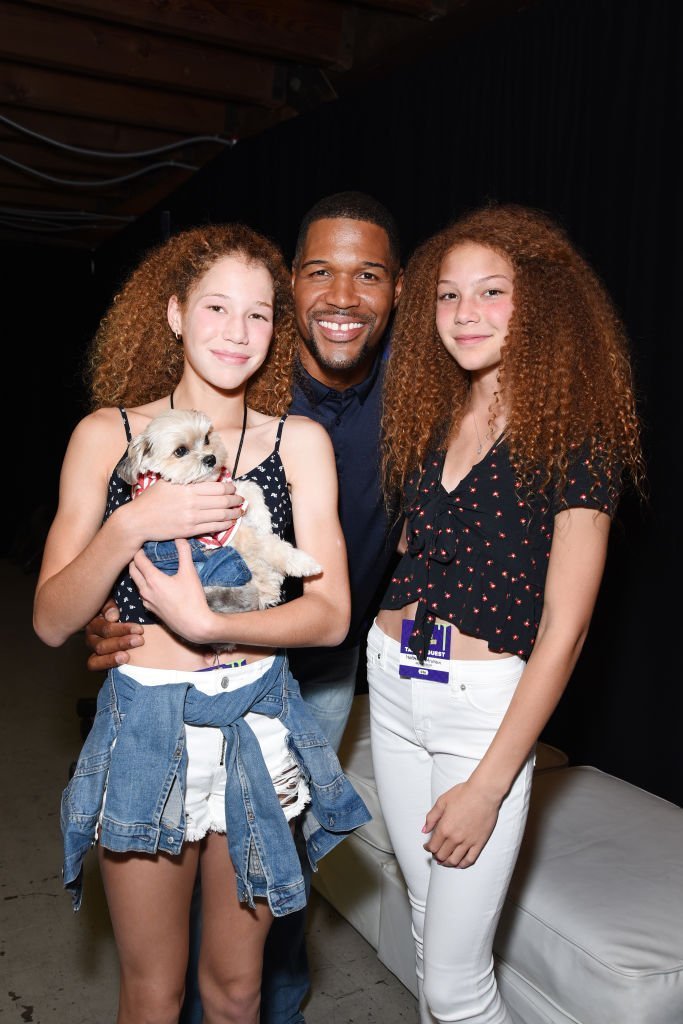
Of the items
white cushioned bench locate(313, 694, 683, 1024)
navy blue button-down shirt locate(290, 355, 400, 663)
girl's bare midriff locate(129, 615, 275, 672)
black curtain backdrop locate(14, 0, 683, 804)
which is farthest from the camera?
black curtain backdrop locate(14, 0, 683, 804)

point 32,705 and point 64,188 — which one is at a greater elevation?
point 64,188

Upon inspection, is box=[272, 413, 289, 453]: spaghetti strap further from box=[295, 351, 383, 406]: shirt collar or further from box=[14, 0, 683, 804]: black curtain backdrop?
box=[14, 0, 683, 804]: black curtain backdrop

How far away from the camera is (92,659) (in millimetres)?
1738

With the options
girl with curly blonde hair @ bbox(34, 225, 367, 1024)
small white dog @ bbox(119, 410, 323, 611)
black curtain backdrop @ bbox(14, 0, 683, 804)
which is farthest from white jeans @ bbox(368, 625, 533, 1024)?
black curtain backdrop @ bbox(14, 0, 683, 804)

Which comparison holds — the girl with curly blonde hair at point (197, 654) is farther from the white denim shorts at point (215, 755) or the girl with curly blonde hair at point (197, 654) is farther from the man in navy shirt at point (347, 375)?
the man in navy shirt at point (347, 375)

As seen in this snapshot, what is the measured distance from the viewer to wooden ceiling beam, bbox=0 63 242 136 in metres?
5.04

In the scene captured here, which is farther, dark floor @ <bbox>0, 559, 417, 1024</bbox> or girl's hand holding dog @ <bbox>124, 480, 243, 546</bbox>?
dark floor @ <bbox>0, 559, 417, 1024</bbox>

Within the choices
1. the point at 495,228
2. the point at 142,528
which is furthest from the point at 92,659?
the point at 495,228

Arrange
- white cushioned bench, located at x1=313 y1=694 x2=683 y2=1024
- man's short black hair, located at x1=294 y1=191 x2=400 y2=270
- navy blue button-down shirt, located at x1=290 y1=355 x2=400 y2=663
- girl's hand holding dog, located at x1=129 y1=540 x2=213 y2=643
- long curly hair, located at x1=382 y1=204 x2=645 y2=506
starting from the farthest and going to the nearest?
man's short black hair, located at x1=294 y1=191 x2=400 y2=270 < navy blue button-down shirt, located at x1=290 y1=355 x2=400 y2=663 < white cushioned bench, located at x1=313 y1=694 x2=683 y2=1024 < long curly hair, located at x1=382 y1=204 x2=645 y2=506 < girl's hand holding dog, located at x1=129 y1=540 x2=213 y2=643

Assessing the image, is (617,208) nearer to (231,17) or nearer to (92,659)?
(92,659)

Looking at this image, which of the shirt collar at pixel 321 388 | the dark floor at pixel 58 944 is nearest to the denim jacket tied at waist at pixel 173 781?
the shirt collar at pixel 321 388

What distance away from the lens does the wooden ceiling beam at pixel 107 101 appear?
504cm

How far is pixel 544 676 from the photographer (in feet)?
5.23

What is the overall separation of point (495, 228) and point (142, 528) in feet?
3.05
